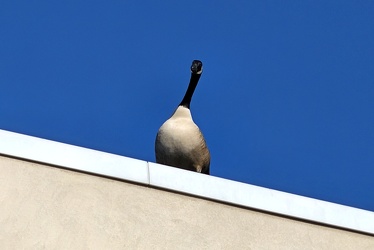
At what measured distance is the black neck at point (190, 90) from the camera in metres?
10.5

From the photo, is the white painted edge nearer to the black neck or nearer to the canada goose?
the canada goose

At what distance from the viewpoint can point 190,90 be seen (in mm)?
10859

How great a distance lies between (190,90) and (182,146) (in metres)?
1.25

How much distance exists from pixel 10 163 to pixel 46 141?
32cm

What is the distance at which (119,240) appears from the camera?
22.2 ft

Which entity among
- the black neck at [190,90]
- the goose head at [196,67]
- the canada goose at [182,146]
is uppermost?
the goose head at [196,67]

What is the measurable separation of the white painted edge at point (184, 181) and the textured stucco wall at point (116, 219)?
6cm

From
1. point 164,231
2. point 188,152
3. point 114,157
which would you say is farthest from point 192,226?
point 188,152

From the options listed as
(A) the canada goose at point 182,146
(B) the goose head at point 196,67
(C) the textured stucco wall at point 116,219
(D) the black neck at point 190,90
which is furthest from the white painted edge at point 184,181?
(B) the goose head at point 196,67

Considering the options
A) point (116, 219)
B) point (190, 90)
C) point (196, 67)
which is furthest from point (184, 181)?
point (196, 67)

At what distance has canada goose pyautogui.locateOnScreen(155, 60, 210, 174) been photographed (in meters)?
9.77

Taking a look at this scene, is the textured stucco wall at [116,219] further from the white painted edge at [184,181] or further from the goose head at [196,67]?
the goose head at [196,67]

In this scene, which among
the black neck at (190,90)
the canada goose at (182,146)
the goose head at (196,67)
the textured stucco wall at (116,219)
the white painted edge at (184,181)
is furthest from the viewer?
the goose head at (196,67)

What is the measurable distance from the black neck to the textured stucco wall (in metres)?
3.34
